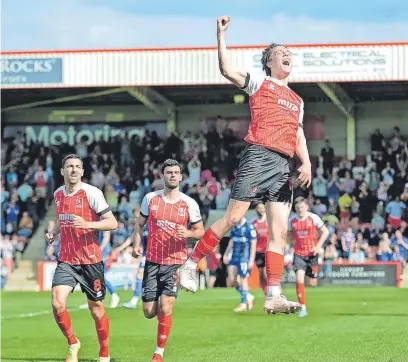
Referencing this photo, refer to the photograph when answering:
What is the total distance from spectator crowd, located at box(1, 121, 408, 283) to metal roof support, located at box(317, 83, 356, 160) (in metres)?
0.93

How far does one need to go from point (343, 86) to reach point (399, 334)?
22280 mm

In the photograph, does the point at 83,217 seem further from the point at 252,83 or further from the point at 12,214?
the point at 12,214

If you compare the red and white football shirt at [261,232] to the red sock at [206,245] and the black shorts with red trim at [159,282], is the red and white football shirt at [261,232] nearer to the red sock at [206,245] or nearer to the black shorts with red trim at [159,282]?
the black shorts with red trim at [159,282]

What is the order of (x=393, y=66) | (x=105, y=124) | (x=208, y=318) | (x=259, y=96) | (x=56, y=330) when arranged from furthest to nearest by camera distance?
(x=105, y=124), (x=393, y=66), (x=208, y=318), (x=56, y=330), (x=259, y=96)

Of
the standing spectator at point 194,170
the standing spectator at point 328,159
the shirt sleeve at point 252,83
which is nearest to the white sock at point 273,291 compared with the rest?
the shirt sleeve at point 252,83

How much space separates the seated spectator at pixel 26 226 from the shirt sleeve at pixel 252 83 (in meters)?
27.9

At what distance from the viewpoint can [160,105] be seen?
40094 millimetres

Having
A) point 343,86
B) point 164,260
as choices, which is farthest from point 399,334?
point 343,86

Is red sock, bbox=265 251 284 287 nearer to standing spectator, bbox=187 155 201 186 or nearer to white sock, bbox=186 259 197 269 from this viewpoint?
white sock, bbox=186 259 197 269

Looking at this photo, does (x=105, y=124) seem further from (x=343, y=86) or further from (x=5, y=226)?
(x=343, y=86)

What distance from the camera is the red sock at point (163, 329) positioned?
12.1 metres

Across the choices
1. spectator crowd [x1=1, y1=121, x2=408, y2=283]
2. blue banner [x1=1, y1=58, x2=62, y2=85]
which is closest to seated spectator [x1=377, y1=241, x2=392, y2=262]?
Answer: spectator crowd [x1=1, y1=121, x2=408, y2=283]

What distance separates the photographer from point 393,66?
33812mm

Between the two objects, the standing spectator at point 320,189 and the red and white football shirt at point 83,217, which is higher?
the standing spectator at point 320,189
